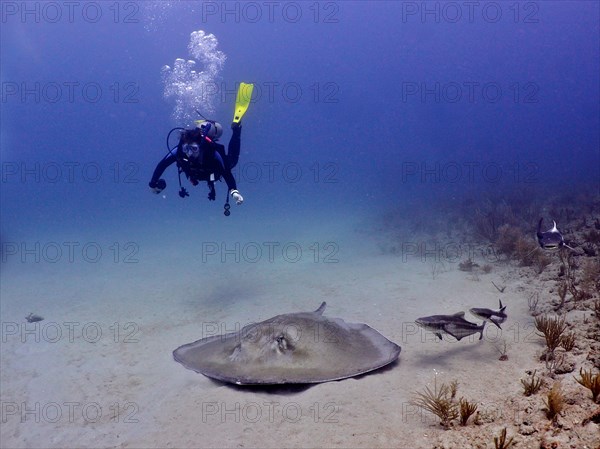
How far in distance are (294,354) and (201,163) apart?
5.49 meters

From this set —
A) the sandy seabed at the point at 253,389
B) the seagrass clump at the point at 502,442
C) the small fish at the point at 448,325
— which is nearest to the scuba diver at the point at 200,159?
the sandy seabed at the point at 253,389

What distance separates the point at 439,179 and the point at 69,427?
3622cm

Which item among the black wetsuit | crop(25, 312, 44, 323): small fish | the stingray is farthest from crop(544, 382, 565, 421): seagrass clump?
crop(25, 312, 44, 323): small fish

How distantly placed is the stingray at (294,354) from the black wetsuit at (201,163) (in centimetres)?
442

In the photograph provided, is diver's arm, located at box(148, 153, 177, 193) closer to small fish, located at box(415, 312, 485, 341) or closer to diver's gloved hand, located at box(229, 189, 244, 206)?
diver's gloved hand, located at box(229, 189, 244, 206)

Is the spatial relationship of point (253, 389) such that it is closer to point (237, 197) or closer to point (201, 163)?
point (237, 197)

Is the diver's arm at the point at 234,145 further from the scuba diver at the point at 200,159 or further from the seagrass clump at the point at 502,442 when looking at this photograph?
the seagrass clump at the point at 502,442

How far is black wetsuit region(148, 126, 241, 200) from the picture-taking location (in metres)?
8.62

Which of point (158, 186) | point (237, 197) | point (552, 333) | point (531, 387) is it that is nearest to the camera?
point (531, 387)

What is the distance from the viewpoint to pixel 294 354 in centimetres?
475

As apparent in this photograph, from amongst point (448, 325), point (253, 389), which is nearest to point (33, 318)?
point (253, 389)

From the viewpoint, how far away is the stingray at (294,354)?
178 inches

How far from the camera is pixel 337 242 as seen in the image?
59.6ft

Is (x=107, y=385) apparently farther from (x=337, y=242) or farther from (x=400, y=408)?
(x=337, y=242)
